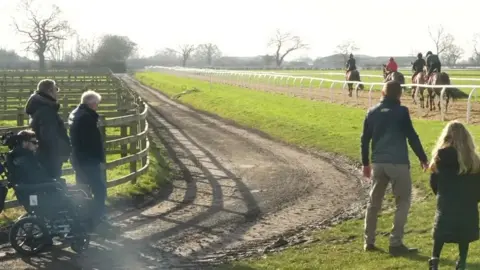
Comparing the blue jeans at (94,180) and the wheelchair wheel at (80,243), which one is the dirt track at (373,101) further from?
the wheelchair wheel at (80,243)

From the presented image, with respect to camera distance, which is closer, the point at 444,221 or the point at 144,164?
the point at 444,221

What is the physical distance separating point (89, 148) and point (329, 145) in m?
9.91

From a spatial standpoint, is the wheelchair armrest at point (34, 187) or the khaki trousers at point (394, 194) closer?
the khaki trousers at point (394, 194)

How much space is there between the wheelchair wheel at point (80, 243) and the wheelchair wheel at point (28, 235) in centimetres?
32

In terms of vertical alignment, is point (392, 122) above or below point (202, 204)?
above

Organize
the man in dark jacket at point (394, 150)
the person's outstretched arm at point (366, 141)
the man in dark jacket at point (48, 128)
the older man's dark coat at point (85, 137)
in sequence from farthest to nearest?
the older man's dark coat at point (85, 137) → the man in dark jacket at point (48, 128) → the person's outstretched arm at point (366, 141) → the man in dark jacket at point (394, 150)

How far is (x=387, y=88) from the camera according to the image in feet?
24.3

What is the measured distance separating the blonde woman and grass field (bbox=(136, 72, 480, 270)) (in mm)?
670

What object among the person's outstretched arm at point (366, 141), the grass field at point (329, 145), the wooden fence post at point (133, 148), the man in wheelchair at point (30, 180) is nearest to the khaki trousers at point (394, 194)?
the person's outstretched arm at point (366, 141)

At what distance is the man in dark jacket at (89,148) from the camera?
8.24m

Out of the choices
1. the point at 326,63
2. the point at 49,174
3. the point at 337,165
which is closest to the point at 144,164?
the point at 337,165

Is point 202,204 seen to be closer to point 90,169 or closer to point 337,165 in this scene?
point 90,169

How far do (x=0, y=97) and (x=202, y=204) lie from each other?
802 inches

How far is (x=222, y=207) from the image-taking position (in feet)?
35.3
